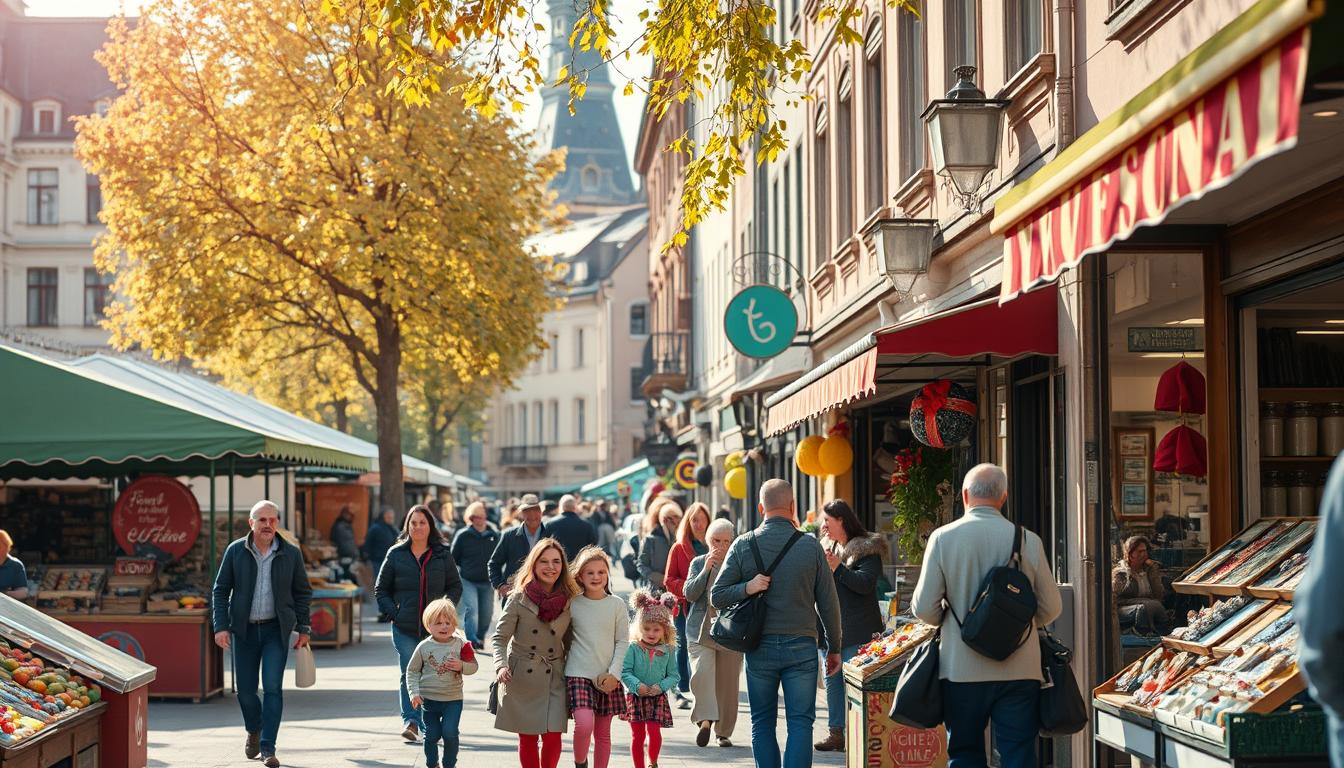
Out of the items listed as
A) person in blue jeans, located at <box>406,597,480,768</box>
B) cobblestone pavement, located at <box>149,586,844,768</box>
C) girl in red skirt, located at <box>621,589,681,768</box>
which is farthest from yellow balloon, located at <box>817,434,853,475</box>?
person in blue jeans, located at <box>406,597,480,768</box>

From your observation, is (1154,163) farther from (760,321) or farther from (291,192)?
(291,192)

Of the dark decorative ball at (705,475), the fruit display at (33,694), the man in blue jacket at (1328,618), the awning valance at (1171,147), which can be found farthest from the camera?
the dark decorative ball at (705,475)

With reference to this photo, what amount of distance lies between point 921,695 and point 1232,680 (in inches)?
57.7

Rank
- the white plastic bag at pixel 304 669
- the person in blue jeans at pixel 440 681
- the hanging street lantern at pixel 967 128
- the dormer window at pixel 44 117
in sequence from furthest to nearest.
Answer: the dormer window at pixel 44 117 → the white plastic bag at pixel 304 669 → the hanging street lantern at pixel 967 128 → the person in blue jeans at pixel 440 681

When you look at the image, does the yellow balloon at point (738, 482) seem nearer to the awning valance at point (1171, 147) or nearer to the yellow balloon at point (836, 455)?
the yellow balloon at point (836, 455)

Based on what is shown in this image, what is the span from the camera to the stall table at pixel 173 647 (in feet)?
49.6

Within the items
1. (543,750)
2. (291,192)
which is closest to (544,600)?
(543,750)

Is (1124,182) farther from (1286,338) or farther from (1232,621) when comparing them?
(1286,338)

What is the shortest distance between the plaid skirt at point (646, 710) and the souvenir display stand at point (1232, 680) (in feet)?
10.9

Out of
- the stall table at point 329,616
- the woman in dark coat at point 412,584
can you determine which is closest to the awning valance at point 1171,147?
the woman in dark coat at point 412,584

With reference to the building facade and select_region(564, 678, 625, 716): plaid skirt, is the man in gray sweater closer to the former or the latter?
select_region(564, 678, 625, 716): plaid skirt

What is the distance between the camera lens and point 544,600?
956 cm

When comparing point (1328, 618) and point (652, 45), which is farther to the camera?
point (652, 45)

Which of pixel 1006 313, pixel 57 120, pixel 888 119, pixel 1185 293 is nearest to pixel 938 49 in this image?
pixel 888 119
